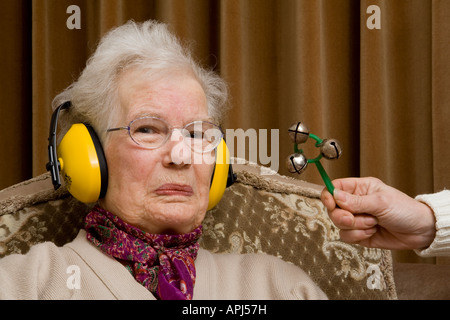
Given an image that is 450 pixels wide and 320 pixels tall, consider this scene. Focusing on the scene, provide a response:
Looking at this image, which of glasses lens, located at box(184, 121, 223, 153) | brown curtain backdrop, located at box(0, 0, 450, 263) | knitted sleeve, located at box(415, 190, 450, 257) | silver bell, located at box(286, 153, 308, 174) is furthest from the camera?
brown curtain backdrop, located at box(0, 0, 450, 263)

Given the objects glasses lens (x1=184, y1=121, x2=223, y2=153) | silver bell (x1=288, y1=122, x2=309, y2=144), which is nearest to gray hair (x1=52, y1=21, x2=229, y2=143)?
glasses lens (x1=184, y1=121, x2=223, y2=153)

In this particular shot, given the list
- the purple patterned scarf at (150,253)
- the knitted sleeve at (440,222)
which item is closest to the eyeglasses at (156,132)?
the purple patterned scarf at (150,253)

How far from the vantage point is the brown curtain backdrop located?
6.37ft

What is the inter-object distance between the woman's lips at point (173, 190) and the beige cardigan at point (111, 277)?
0.61 ft

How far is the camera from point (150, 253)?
116 cm

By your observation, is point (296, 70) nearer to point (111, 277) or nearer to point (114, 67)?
point (114, 67)

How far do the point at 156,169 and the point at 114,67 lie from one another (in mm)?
286

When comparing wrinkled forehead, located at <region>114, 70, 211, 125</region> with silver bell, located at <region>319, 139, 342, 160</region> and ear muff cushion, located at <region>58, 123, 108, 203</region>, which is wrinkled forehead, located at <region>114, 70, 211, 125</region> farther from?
silver bell, located at <region>319, 139, 342, 160</region>

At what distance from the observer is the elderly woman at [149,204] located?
3.67 ft

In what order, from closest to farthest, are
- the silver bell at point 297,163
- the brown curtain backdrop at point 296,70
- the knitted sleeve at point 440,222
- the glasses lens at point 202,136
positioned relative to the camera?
Answer: the silver bell at point 297,163, the knitted sleeve at point 440,222, the glasses lens at point 202,136, the brown curtain backdrop at point 296,70

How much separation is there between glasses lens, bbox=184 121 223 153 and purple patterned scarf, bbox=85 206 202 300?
21cm

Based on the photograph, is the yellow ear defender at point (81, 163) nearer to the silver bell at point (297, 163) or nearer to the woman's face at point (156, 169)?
the woman's face at point (156, 169)

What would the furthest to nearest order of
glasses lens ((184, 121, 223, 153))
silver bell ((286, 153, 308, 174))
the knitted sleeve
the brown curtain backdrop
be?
the brown curtain backdrop
glasses lens ((184, 121, 223, 153))
the knitted sleeve
silver bell ((286, 153, 308, 174))

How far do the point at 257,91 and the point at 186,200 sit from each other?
97 cm
